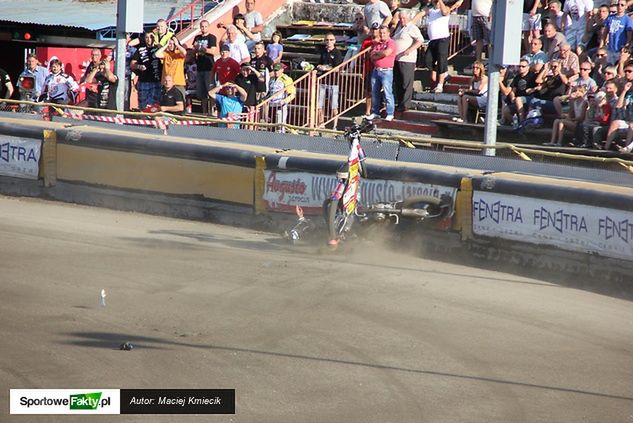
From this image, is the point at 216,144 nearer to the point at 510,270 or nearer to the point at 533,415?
the point at 510,270

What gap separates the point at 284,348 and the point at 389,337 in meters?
0.98

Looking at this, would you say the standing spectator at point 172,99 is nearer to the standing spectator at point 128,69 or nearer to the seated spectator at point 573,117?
the standing spectator at point 128,69

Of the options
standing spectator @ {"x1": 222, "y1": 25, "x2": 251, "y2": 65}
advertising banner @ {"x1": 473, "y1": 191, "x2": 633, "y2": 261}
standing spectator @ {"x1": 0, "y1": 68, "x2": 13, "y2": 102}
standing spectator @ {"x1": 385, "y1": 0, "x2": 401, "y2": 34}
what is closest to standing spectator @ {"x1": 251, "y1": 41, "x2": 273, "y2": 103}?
standing spectator @ {"x1": 222, "y1": 25, "x2": 251, "y2": 65}

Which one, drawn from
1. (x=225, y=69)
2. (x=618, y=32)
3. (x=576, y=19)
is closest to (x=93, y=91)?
(x=225, y=69)

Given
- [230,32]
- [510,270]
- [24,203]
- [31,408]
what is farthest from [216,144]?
[31,408]

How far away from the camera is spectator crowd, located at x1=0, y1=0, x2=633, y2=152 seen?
53.5ft

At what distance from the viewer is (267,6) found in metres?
25.0

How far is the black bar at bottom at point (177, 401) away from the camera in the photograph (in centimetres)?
736

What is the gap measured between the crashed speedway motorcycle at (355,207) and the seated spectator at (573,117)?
4149 mm

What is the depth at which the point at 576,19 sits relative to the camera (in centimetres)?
1909

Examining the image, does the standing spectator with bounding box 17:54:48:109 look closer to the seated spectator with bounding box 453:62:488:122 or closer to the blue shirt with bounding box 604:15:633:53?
the seated spectator with bounding box 453:62:488:122

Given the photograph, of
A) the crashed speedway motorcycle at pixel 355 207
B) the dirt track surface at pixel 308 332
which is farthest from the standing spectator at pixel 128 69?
the crashed speedway motorcycle at pixel 355 207

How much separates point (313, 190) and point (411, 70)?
5999 mm

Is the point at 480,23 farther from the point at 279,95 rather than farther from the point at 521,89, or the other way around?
the point at 279,95
